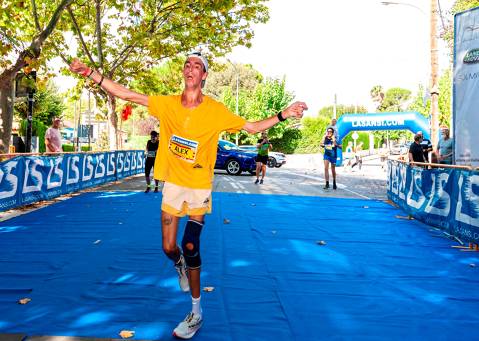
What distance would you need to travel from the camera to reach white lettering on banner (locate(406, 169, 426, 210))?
9660 mm

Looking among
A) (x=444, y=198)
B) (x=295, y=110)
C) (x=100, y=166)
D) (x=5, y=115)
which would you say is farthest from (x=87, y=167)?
(x=295, y=110)

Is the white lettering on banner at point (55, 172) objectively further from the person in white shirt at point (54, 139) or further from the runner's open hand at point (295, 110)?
the runner's open hand at point (295, 110)

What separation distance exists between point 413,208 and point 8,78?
997 centimetres

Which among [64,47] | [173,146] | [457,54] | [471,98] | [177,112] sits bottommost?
[173,146]

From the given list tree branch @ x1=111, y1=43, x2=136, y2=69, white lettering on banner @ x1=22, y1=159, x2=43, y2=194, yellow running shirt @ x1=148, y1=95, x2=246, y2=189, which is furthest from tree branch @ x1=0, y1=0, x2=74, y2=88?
tree branch @ x1=111, y1=43, x2=136, y2=69

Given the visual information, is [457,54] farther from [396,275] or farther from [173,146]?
[173,146]

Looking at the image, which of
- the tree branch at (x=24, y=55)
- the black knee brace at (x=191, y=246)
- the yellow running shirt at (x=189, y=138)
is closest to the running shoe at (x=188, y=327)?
the black knee brace at (x=191, y=246)

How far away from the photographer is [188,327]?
11.2 ft

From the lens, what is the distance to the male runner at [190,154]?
3.64 m

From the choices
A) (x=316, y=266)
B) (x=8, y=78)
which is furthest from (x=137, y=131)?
(x=316, y=266)

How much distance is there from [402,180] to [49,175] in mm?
8809

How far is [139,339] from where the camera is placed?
3348 mm

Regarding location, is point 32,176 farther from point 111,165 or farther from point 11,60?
point 111,165

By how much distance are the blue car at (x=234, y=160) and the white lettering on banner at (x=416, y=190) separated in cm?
1254
